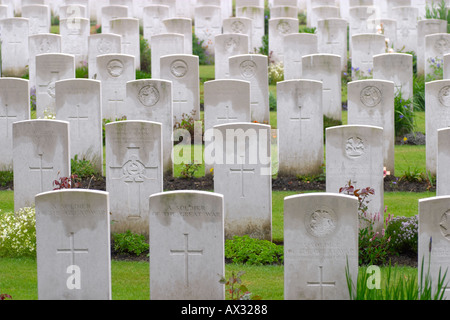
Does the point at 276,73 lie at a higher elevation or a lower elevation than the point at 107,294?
higher

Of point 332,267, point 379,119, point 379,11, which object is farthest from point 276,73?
point 332,267

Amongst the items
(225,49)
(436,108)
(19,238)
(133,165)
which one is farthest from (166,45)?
(19,238)

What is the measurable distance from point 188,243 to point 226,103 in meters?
4.66

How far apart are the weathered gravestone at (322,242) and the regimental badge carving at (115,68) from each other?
6983mm

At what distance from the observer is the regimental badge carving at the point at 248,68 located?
1400 centimetres

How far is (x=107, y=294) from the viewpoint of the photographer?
760 cm

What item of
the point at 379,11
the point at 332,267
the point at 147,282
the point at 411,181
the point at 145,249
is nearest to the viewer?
the point at 332,267

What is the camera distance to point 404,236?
907cm

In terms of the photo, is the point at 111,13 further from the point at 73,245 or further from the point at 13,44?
the point at 73,245

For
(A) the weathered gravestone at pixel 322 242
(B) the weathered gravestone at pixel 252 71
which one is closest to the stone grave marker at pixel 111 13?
(B) the weathered gravestone at pixel 252 71

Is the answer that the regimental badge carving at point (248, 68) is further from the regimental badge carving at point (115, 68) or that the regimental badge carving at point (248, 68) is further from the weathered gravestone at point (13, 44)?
the weathered gravestone at point (13, 44)
